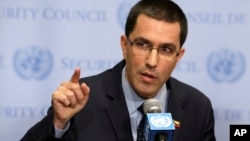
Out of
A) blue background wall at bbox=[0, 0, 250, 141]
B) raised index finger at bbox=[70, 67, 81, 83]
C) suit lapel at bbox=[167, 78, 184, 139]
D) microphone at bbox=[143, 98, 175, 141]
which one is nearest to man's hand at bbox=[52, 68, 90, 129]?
raised index finger at bbox=[70, 67, 81, 83]

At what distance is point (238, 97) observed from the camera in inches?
96.9

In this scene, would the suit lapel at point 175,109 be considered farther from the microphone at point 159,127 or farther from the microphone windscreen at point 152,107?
the microphone at point 159,127

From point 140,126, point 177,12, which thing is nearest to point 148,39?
point 177,12

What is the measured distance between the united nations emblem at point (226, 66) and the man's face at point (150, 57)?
2.21 feet

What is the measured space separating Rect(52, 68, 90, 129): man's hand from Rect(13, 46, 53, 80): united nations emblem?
32.4 inches

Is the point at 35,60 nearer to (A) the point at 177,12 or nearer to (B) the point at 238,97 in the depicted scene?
(A) the point at 177,12

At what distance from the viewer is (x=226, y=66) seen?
2449mm

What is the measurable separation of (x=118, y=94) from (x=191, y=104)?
1.21 ft

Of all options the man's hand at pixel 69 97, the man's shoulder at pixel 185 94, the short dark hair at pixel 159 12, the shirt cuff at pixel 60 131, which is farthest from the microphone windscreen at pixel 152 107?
the man's shoulder at pixel 185 94

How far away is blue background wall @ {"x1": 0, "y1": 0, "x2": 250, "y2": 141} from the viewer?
2275mm

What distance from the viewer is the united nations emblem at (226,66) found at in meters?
2.42

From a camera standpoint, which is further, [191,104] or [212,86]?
[212,86]

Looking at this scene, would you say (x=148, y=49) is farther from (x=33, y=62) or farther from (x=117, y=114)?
(x=33, y=62)

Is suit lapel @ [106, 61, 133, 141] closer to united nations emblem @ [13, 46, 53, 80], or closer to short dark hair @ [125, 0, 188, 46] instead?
short dark hair @ [125, 0, 188, 46]
